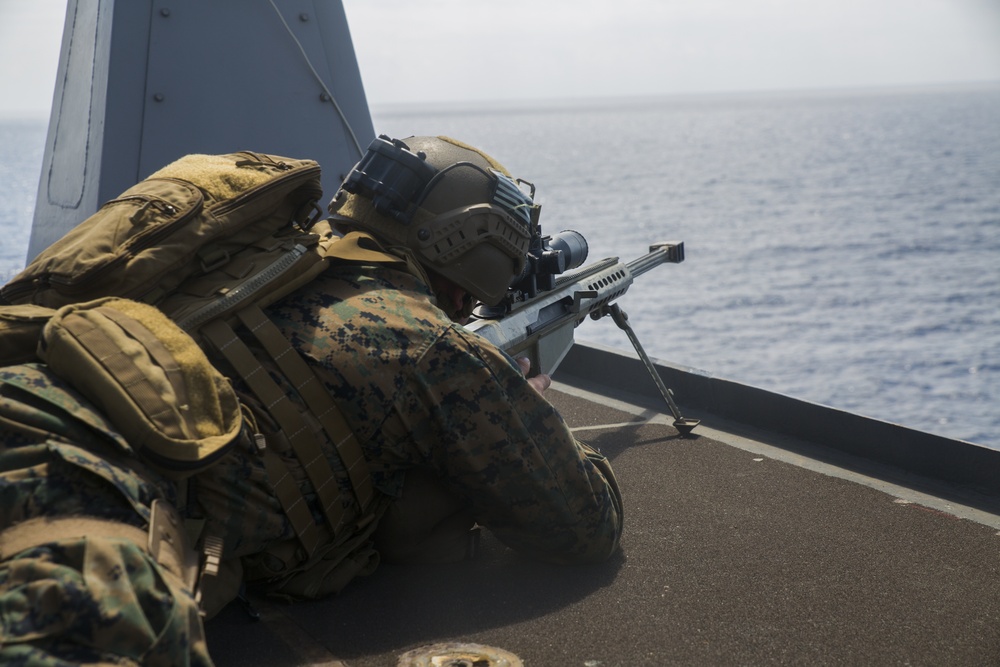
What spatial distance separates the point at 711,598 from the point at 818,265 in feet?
89.6

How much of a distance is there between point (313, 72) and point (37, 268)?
110 inches

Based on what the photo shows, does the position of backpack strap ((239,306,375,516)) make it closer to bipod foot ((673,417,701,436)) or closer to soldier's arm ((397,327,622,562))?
soldier's arm ((397,327,622,562))

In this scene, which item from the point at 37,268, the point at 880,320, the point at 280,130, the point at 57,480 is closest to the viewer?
the point at 57,480

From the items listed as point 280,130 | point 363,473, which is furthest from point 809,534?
point 280,130

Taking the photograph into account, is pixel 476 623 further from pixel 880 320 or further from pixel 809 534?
pixel 880 320

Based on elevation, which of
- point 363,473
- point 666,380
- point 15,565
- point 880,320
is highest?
point 15,565

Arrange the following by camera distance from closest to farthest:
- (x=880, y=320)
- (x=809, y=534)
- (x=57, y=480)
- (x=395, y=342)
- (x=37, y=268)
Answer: (x=57, y=480) → (x=37, y=268) → (x=395, y=342) → (x=809, y=534) → (x=880, y=320)

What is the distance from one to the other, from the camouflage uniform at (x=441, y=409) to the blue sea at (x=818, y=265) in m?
3.48

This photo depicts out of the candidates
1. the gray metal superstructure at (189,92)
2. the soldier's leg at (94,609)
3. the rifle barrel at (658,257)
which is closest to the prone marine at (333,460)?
the soldier's leg at (94,609)

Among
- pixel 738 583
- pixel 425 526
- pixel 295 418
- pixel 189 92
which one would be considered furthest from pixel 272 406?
pixel 189 92

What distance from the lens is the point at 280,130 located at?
17.2 ft

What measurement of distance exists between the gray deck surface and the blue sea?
2.75 meters

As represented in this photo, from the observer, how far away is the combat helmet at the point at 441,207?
130 inches

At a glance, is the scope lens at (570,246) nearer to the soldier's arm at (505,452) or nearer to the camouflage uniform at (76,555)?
the soldier's arm at (505,452)
